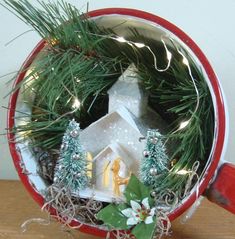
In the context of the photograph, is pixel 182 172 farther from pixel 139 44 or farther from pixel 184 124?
pixel 139 44

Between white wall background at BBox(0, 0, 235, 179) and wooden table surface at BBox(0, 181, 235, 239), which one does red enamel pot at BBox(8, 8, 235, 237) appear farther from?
white wall background at BBox(0, 0, 235, 179)

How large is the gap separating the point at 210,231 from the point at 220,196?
10cm

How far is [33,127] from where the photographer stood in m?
0.57

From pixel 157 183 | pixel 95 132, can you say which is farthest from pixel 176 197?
pixel 95 132

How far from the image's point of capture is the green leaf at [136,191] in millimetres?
501

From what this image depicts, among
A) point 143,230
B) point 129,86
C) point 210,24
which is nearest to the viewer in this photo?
point 143,230

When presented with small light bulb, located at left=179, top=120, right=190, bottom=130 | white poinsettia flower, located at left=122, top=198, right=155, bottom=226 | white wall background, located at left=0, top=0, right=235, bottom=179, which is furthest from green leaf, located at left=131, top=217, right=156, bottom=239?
white wall background, located at left=0, top=0, right=235, bottom=179

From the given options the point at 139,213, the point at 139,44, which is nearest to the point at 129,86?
the point at 139,44

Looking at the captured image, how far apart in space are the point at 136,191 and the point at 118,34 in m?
0.20

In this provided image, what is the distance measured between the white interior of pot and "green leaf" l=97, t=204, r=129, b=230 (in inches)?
3.3

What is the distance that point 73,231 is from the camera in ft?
1.93

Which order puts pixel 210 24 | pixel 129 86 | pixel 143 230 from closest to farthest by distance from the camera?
1. pixel 143 230
2. pixel 129 86
3. pixel 210 24

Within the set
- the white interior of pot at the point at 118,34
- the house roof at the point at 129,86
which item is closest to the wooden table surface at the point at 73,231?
the white interior of pot at the point at 118,34

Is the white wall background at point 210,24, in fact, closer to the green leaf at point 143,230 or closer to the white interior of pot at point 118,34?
the white interior of pot at point 118,34
